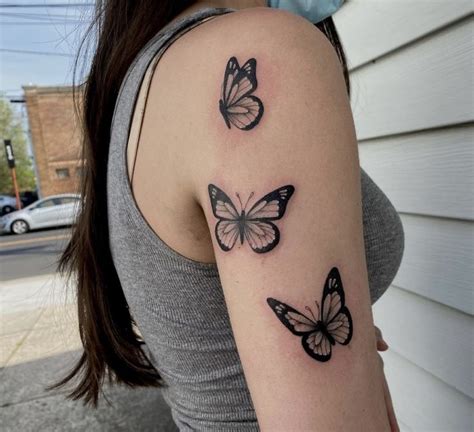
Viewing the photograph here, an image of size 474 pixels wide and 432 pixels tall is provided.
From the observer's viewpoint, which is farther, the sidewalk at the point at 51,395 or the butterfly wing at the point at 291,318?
the sidewalk at the point at 51,395

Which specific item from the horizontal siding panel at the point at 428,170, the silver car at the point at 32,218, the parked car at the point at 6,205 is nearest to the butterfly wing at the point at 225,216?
the horizontal siding panel at the point at 428,170

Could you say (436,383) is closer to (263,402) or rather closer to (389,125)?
(389,125)

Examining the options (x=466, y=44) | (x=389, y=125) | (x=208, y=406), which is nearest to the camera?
(x=208, y=406)

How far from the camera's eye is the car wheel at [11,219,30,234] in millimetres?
14617

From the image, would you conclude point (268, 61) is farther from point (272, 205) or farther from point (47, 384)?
point (47, 384)

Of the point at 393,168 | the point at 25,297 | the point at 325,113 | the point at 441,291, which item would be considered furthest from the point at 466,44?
the point at 25,297

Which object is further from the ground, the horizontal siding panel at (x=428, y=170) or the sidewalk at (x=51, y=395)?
the horizontal siding panel at (x=428, y=170)

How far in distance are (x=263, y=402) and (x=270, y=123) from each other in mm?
329

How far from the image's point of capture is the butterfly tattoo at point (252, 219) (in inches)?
19.5

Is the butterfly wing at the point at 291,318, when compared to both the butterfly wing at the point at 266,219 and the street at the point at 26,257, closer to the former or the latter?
the butterfly wing at the point at 266,219

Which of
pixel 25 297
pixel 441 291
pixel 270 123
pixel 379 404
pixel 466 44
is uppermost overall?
pixel 466 44

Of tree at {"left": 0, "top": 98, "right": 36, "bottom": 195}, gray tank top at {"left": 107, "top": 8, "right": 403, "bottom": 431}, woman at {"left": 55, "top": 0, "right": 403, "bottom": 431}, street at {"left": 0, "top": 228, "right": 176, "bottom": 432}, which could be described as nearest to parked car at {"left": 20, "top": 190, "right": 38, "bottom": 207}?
tree at {"left": 0, "top": 98, "right": 36, "bottom": 195}

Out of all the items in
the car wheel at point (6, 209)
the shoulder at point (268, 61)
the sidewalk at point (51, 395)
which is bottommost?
the sidewalk at point (51, 395)

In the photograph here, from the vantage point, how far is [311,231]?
1.61 ft
